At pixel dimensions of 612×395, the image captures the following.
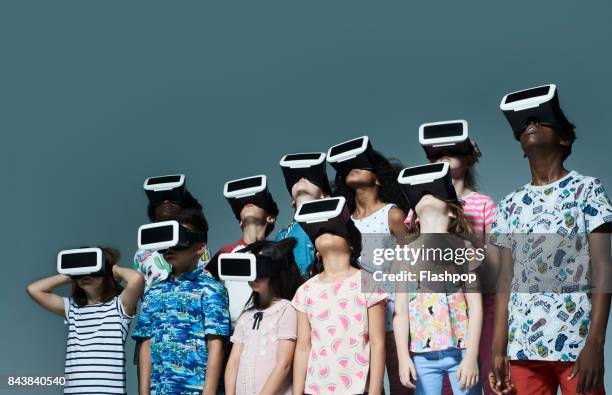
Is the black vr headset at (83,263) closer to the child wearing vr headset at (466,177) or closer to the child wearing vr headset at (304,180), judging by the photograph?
the child wearing vr headset at (304,180)

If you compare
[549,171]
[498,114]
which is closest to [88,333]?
[549,171]

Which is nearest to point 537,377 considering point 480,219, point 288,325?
point 480,219

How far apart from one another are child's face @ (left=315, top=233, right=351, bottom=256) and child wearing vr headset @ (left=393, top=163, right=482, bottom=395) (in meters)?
0.22

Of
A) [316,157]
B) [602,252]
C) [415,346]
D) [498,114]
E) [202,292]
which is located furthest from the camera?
[498,114]

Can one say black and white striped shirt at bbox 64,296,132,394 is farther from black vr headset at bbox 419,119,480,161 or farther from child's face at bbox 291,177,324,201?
black vr headset at bbox 419,119,480,161

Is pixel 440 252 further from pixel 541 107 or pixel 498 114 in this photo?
pixel 498 114

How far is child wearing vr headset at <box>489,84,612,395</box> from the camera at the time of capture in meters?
3.12

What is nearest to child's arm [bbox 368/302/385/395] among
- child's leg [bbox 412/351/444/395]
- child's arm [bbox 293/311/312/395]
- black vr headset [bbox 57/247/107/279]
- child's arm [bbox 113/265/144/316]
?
child's leg [bbox 412/351/444/395]

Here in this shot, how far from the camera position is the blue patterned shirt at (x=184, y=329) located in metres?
3.79

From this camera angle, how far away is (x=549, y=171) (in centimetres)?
332

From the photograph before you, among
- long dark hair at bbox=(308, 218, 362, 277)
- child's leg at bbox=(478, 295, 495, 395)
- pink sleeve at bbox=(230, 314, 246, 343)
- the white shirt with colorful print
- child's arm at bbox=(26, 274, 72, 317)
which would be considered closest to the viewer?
the white shirt with colorful print

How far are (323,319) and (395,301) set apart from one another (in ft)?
0.89

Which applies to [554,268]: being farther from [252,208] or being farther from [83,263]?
[83,263]

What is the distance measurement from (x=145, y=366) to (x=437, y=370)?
1.21m
